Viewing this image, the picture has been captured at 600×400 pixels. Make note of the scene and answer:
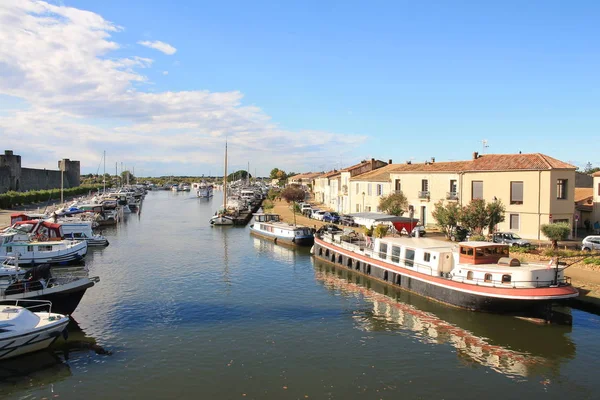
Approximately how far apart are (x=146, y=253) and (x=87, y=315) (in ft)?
65.0

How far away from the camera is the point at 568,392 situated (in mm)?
17016

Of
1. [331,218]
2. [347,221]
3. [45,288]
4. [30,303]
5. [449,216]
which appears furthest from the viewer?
[331,218]

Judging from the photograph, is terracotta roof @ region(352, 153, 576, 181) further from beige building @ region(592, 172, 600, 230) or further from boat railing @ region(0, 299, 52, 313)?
boat railing @ region(0, 299, 52, 313)

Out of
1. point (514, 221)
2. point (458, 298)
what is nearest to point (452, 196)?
point (514, 221)

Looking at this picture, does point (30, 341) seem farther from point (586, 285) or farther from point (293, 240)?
point (293, 240)

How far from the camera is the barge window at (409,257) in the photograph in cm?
3038

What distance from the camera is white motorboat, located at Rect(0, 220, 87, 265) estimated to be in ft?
119

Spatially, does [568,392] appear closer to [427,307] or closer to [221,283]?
[427,307]

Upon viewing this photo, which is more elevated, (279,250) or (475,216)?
(475,216)

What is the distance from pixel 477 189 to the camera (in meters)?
46.3

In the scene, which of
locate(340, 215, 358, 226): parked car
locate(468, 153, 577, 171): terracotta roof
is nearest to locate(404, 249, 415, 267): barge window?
locate(468, 153, 577, 171): terracotta roof

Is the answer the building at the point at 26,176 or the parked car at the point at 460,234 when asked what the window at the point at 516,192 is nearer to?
the parked car at the point at 460,234

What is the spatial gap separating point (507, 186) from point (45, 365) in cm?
3741

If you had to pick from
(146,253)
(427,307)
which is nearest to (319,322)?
(427,307)
